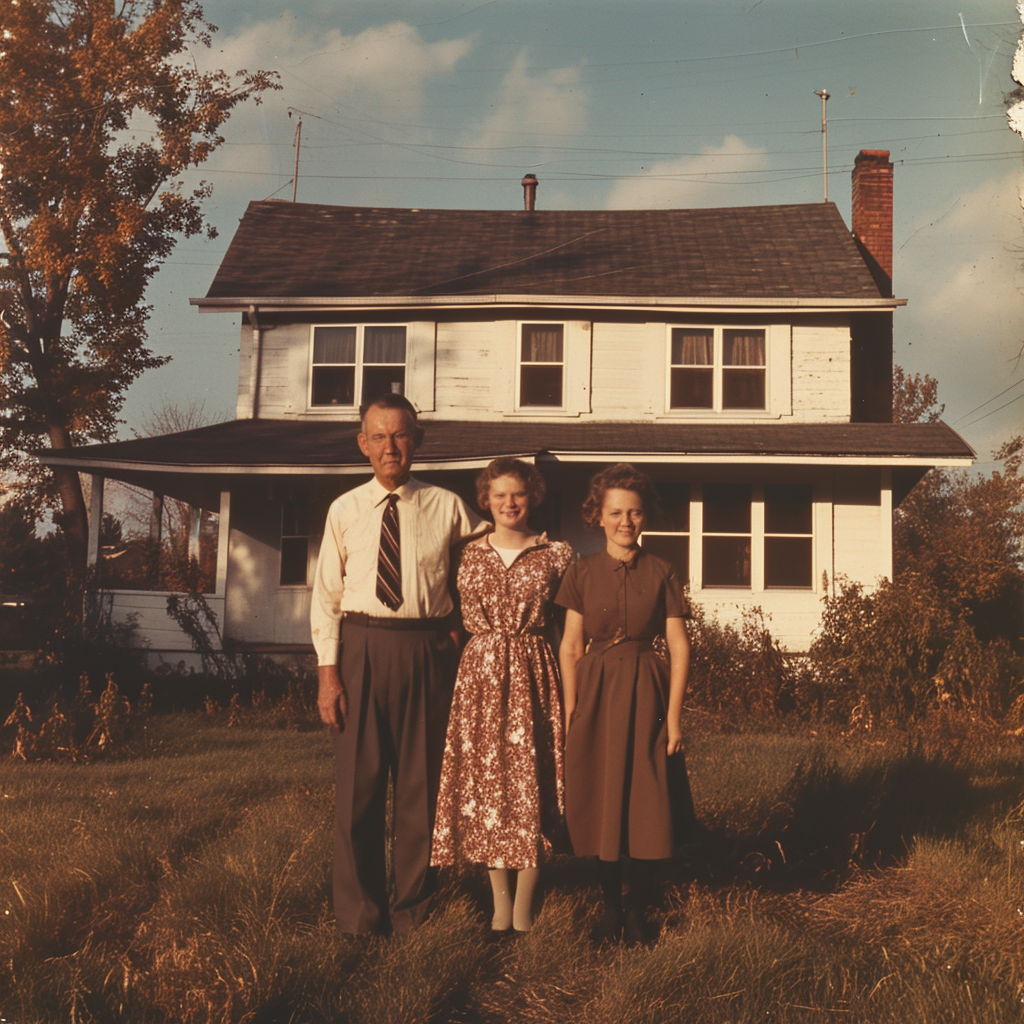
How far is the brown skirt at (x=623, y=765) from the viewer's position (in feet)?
13.5

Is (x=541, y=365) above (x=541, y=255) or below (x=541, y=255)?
below

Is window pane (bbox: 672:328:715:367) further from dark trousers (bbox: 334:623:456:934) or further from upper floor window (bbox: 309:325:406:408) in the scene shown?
dark trousers (bbox: 334:623:456:934)

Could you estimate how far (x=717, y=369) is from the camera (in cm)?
1525

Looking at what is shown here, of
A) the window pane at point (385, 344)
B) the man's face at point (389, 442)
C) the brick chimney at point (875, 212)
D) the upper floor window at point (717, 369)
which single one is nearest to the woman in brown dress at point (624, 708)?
the man's face at point (389, 442)

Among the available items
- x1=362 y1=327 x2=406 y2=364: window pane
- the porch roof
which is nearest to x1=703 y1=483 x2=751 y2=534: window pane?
the porch roof

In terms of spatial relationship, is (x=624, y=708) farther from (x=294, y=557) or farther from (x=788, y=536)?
(x=294, y=557)

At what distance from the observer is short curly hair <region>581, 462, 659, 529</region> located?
4.33 metres

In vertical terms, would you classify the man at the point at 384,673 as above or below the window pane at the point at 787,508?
below

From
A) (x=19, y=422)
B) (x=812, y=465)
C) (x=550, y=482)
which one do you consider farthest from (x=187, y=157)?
(x=812, y=465)

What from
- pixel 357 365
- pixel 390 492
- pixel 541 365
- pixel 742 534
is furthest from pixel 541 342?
pixel 390 492

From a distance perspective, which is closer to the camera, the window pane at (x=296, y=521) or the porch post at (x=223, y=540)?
the porch post at (x=223, y=540)

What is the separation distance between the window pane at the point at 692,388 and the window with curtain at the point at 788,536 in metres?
1.65

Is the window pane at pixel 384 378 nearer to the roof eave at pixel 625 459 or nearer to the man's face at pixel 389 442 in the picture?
the roof eave at pixel 625 459

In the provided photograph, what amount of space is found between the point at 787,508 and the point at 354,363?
269 inches
